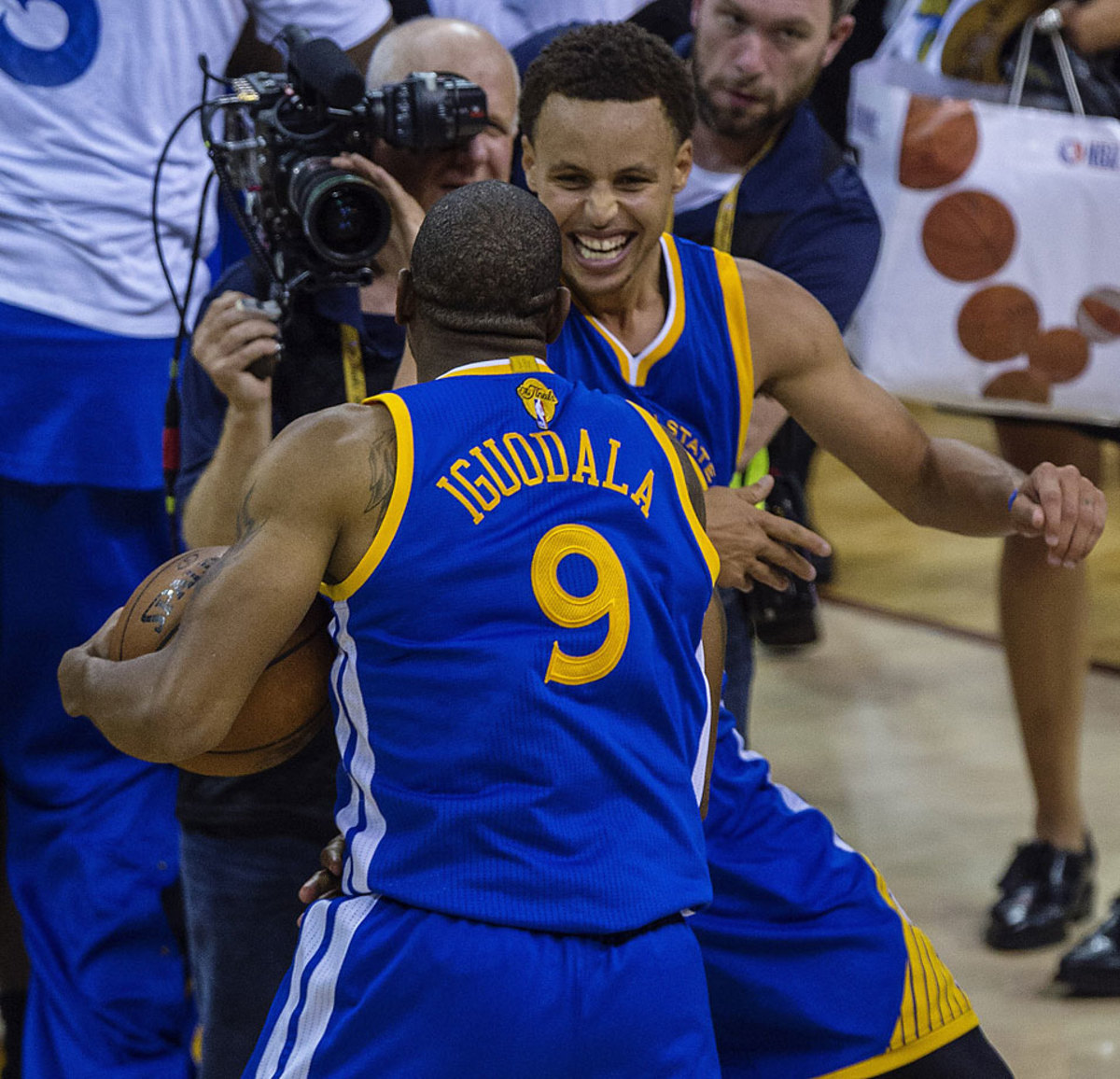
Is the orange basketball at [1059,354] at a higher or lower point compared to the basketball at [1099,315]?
lower

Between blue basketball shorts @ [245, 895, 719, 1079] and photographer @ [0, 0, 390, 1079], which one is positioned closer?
blue basketball shorts @ [245, 895, 719, 1079]

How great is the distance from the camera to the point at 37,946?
3.04 m

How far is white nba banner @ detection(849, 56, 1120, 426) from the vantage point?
348 cm

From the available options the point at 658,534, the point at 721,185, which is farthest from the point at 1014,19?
the point at 658,534

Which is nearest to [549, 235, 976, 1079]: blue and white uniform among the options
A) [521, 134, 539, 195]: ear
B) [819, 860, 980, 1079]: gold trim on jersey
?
[819, 860, 980, 1079]: gold trim on jersey

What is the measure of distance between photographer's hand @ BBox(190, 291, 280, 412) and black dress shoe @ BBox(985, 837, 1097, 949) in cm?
210

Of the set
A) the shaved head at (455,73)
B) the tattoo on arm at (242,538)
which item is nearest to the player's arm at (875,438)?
the shaved head at (455,73)

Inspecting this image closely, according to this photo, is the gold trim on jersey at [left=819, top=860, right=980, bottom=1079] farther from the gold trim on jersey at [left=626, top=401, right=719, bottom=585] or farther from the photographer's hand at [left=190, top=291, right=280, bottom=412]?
the photographer's hand at [left=190, top=291, right=280, bottom=412]

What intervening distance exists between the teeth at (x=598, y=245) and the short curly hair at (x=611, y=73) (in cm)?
17

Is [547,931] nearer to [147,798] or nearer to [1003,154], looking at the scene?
[147,798]

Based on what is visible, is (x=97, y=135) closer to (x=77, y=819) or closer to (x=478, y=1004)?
(x=77, y=819)

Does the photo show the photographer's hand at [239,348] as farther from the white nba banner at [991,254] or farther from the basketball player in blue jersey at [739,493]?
the white nba banner at [991,254]

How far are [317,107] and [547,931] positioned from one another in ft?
4.31

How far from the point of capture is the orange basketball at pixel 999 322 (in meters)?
3.56
